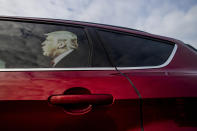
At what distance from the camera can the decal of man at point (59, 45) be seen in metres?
1.26

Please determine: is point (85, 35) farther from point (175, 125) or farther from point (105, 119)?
point (175, 125)

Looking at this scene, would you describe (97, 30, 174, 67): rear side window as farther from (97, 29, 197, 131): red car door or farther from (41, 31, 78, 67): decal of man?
(41, 31, 78, 67): decal of man

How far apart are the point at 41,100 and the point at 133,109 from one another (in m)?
0.51

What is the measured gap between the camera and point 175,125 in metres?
0.98

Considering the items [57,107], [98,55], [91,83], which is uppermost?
[98,55]

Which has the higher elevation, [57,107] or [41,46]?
[41,46]

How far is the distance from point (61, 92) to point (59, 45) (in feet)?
1.41

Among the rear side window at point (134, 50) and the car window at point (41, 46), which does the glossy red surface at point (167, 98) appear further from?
the car window at point (41, 46)

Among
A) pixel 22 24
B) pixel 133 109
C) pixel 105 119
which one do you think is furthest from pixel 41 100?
pixel 22 24

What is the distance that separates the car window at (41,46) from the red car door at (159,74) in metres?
0.21

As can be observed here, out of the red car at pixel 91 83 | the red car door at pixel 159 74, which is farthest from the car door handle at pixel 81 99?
the red car door at pixel 159 74

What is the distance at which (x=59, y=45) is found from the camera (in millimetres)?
1315

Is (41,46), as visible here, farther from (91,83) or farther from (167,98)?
(167,98)

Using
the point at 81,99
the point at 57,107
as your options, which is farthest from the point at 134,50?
the point at 57,107
